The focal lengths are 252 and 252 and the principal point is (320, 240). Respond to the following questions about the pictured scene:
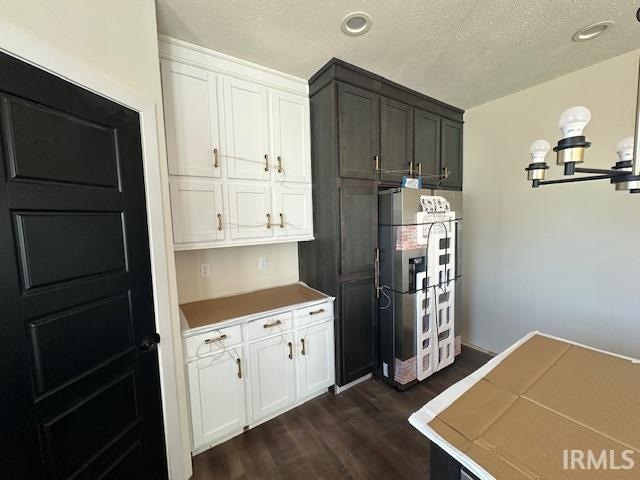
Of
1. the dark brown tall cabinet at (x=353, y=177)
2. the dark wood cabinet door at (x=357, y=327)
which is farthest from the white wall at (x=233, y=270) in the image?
the dark wood cabinet door at (x=357, y=327)

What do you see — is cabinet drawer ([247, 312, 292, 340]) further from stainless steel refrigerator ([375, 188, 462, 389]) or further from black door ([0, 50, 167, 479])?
stainless steel refrigerator ([375, 188, 462, 389])

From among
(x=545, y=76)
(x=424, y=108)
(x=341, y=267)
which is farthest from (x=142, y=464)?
(x=545, y=76)

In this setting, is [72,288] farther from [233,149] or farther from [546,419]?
[546,419]

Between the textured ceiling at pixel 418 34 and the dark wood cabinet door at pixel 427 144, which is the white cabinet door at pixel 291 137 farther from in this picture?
the dark wood cabinet door at pixel 427 144

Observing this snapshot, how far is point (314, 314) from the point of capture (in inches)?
79.0

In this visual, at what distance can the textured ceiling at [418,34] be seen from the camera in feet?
4.59

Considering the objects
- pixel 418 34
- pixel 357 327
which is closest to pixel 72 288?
pixel 357 327

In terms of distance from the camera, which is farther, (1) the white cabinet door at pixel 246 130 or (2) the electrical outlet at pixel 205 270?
(2) the electrical outlet at pixel 205 270

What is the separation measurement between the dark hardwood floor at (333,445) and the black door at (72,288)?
475 mm

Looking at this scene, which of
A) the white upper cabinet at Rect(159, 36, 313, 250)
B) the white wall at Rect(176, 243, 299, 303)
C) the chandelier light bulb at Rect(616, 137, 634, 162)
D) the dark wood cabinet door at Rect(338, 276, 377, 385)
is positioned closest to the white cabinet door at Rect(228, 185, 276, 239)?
the white upper cabinet at Rect(159, 36, 313, 250)

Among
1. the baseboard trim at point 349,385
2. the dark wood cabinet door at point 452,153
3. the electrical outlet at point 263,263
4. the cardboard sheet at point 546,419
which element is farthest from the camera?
the dark wood cabinet door at point 452,153

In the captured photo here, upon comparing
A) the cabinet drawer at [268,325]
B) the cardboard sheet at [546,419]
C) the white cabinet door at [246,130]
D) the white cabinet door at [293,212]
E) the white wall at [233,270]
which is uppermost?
the white cabinet door at [246,130]

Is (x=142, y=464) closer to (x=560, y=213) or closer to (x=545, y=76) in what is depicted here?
(x=560, y=213)

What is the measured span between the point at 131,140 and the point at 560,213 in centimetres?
318
